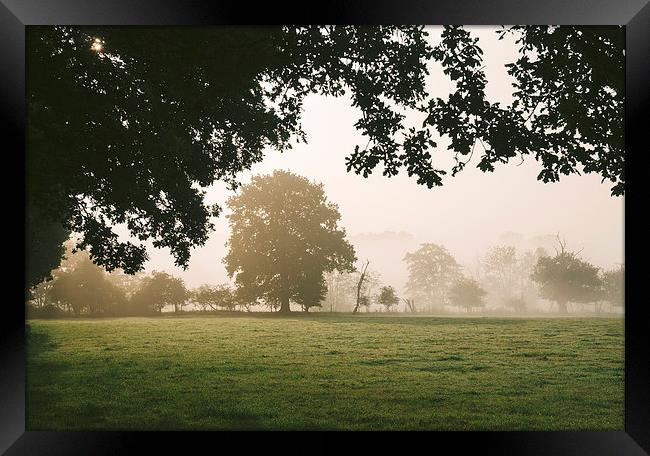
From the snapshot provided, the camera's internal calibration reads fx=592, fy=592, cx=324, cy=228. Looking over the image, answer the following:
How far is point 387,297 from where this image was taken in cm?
2144

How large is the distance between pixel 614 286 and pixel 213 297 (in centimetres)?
1525

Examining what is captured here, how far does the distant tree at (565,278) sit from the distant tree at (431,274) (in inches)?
133

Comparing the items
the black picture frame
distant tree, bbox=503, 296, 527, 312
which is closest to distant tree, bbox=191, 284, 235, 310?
distant tree, bbox=503, 296, 527, 312

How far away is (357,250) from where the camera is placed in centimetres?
2092

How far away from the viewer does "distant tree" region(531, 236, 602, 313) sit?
22797 millimetres

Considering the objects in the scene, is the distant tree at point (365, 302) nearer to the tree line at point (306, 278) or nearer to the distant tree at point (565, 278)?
the tree line at point (306, 278)

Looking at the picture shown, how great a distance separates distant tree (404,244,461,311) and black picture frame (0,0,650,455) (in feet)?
62.9

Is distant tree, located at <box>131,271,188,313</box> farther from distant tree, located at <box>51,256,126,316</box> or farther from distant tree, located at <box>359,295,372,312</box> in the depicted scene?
distant tree, located at <box>359,295,372,312</box>
